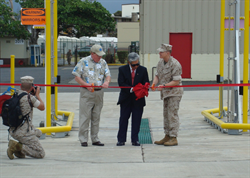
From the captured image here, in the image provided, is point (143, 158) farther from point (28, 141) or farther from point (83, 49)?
point (83, 49)

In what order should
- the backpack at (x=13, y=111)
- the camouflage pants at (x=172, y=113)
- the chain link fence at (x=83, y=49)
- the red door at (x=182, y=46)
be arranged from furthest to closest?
1. the chain link fence at (x=83, y=49)
2. the red door at (x=182, y=46)
3. the camouflage pants at (x=172, y=113)
4. the backpack at (x=13, y=111)

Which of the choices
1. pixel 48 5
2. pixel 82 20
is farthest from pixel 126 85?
pixel 82 20

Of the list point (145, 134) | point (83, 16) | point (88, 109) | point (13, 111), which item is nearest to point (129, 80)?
point (88, 109)

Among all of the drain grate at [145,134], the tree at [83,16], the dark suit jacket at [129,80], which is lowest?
the drain grate at [145,134]

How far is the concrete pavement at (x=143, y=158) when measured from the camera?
5258mm

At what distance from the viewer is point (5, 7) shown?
123ft

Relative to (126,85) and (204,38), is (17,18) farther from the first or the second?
(126,85)

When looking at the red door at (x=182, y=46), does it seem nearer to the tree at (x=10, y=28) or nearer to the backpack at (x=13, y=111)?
the backpack at (x=13, y=111)

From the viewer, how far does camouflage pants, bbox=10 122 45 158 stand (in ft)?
19.3

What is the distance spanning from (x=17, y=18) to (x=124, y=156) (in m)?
36.5

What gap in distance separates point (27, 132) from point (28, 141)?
0.46 ft

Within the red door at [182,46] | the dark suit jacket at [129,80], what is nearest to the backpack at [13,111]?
the dark suit jacket at [129,80]

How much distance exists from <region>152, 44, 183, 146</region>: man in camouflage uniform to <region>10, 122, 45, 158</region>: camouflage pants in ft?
7.27

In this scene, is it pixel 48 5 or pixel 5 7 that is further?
pixel 5 7
